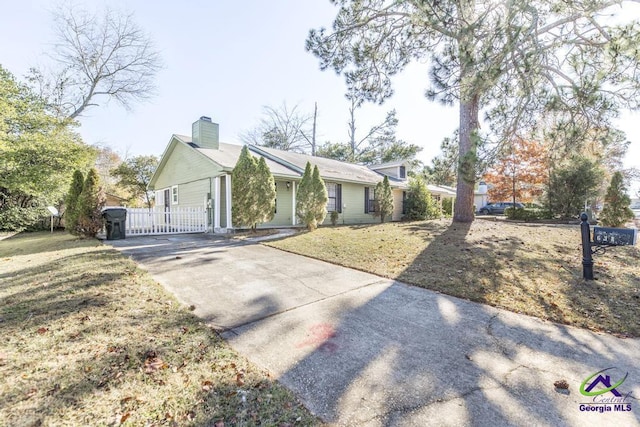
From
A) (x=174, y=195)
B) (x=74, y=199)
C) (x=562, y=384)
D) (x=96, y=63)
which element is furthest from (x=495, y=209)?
(x=96, y=63)

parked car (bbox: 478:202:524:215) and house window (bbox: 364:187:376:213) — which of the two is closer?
house window (bbox: 364:187:376:213)

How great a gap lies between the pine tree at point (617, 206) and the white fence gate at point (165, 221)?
1530 cm

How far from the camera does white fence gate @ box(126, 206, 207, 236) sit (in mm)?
10805

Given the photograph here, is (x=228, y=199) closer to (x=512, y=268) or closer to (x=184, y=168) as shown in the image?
(x=184, y=168)

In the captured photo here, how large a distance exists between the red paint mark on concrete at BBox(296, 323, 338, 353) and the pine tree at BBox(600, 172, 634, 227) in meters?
12.4

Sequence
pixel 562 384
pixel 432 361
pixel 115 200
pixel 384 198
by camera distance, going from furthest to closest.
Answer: pixel 115 200 → pixel 384 198 → pixel 432 361 → pixel 562 384

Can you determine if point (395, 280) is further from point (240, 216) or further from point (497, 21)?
point (240, 216)

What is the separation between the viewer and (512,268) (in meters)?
5.52

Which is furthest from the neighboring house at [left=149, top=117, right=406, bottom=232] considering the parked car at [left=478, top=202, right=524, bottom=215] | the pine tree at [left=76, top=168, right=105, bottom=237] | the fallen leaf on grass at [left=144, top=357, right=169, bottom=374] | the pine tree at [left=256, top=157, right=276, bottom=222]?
the parked car at [left=478, top=202, right=524, bottom=215]

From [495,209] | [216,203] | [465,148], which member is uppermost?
[465,148]

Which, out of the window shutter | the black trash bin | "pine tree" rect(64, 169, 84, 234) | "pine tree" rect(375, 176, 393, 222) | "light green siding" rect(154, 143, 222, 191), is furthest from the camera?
the window shutter

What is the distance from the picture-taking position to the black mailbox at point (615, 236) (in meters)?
4.40

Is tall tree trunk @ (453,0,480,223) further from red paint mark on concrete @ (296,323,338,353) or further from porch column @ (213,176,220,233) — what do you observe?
porch column @ (213,176,220,233)

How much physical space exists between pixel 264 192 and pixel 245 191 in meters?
0.68
